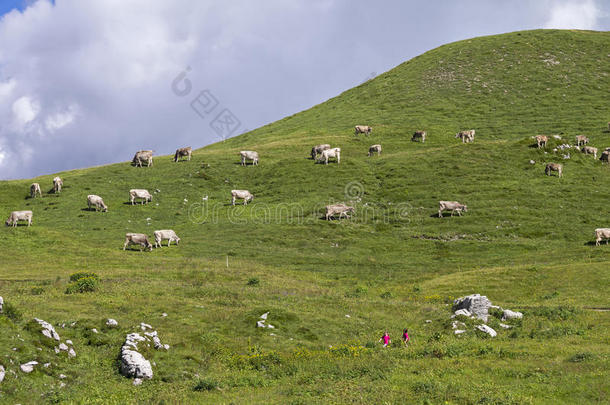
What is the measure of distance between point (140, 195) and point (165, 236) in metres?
13.7

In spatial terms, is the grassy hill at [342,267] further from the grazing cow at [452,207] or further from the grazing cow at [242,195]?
the grazing cow at [242,195]

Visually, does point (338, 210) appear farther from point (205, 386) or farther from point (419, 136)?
point (205, 386)

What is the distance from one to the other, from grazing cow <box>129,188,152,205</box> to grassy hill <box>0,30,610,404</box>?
5.23ft

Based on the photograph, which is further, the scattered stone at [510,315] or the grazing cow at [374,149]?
the grazing cow at [374,149]

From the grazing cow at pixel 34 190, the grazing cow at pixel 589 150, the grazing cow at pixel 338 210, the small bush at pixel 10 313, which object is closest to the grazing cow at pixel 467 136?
the grazing cow at pixel 589 150

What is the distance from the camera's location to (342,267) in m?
45.8

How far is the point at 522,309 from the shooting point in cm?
2972

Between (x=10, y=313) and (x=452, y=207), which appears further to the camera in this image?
(x=452, y=207)

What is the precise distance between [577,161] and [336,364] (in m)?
64.8

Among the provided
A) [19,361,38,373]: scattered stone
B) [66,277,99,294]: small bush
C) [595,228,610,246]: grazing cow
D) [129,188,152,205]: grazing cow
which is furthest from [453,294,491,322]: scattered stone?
[129,188,152,205]: grazing cow

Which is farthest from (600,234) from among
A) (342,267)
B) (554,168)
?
(342,267)

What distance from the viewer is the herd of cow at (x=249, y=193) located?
162 feet

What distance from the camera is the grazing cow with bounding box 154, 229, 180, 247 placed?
50156 mm

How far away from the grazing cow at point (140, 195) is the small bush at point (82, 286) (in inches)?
1267
